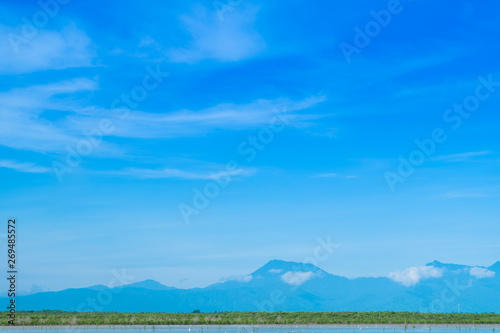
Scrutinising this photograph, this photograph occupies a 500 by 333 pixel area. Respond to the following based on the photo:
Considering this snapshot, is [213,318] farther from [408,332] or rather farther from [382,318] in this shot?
[408,332]

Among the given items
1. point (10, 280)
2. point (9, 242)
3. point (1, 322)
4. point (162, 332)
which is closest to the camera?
point (9, 242)

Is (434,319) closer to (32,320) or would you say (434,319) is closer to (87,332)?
(87,332)

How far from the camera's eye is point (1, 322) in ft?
386

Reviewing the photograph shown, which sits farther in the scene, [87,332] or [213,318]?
[213,318]

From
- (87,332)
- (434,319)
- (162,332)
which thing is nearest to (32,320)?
(87,332)

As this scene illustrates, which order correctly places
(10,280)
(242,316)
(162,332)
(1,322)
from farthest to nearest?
(242,316)
(1,322)
(162,332)
(10,280)

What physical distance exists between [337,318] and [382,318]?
9294mm

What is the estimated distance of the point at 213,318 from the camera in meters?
134

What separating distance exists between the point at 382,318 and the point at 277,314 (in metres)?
24.1

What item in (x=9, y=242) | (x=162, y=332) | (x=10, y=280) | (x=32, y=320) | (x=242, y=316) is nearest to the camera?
(x=9, y=242)

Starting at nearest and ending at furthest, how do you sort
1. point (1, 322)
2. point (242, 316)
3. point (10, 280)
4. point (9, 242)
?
point (9, 242) < point (10, 280) < point (1, 322) < point (242, 316)

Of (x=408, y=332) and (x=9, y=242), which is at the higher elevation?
(x=9, y=242)

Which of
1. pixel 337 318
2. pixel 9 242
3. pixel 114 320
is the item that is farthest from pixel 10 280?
pixel 337 318

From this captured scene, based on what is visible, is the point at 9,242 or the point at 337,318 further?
the point at 337,318
